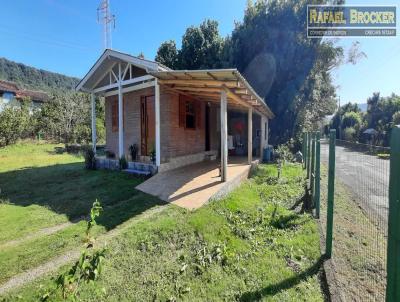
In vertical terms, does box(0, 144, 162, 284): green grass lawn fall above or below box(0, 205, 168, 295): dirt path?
above

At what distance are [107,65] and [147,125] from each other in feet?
10.1

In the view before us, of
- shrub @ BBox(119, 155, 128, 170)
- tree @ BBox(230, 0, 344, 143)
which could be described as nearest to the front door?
shrub @ BBox(119, 155, 128, 170)

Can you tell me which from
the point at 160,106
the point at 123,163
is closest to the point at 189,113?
the point at 160,106

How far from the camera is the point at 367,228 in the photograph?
19.0ft

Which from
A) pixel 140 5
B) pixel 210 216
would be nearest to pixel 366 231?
pixel 210 216

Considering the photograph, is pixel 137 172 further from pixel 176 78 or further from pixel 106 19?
pixel 106 19

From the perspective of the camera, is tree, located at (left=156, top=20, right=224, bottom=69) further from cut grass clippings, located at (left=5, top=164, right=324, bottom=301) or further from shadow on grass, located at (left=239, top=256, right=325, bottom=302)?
shadow on grass, located at (left=239, top=256, right=325, bottom=302)

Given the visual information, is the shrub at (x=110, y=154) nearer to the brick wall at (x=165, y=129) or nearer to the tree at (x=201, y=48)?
the brick wall at (x=165, y=129)

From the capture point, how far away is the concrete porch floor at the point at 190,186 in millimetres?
6207

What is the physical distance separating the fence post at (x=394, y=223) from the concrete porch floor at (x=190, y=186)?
384 cm

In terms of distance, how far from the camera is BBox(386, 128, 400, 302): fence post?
2.15 meters

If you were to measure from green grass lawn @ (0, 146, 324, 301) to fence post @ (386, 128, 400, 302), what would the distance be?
130 cm

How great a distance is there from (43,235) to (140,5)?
47.4ft

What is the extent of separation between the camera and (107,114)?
12.3m
